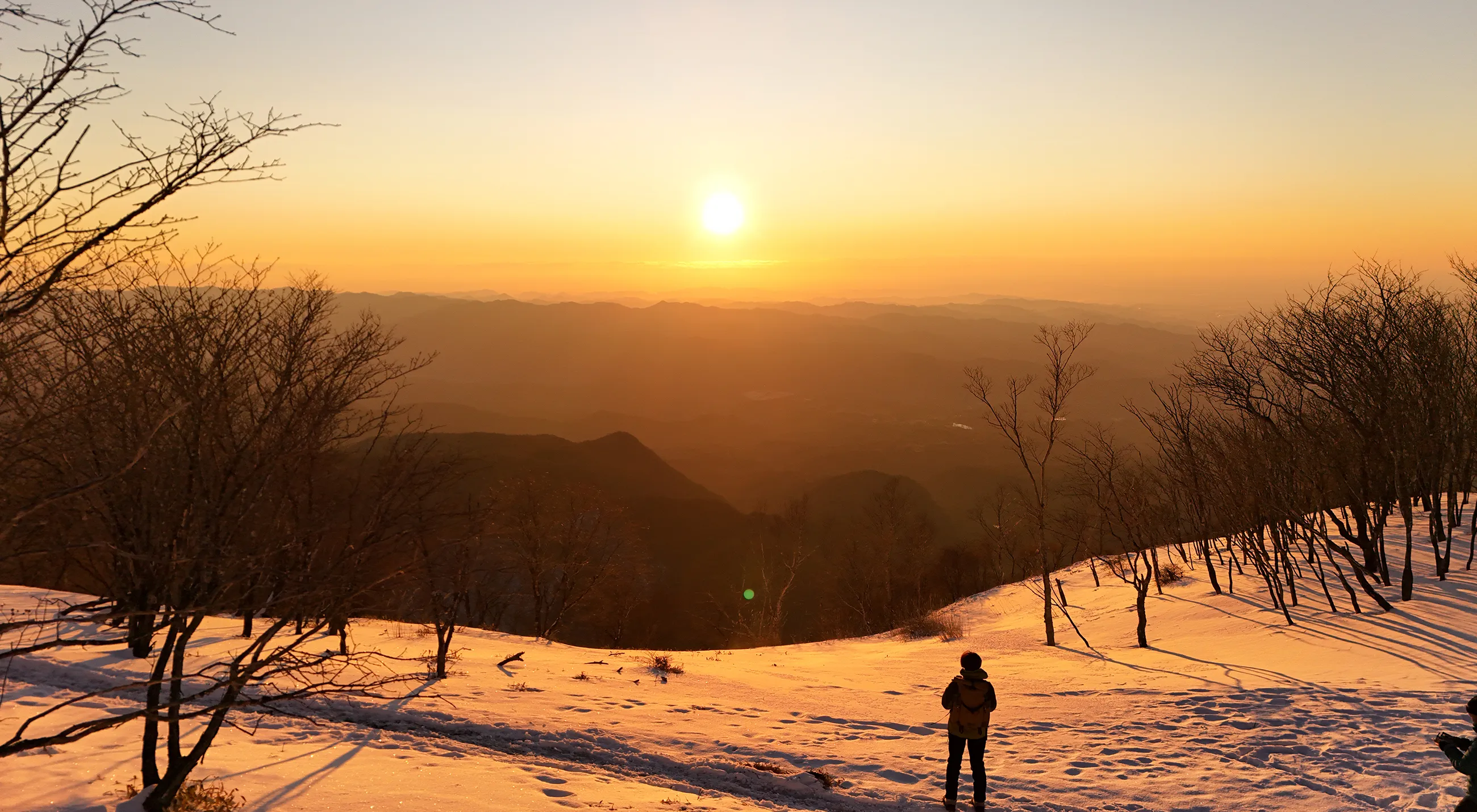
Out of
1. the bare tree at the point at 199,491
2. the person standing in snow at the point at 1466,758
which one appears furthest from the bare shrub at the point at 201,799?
the person standing in snow at the point at 1466,758

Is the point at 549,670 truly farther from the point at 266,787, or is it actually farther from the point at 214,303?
the point at 214,303

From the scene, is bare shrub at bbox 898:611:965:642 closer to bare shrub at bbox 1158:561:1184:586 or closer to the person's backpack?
bare shrub at bbox 1158:561:1184:586

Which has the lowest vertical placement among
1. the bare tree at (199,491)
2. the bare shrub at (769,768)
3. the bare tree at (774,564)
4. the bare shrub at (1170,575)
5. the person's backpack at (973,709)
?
the bare tree at (774,564)

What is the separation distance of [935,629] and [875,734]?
19.2m

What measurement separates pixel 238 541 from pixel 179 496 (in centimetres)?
152

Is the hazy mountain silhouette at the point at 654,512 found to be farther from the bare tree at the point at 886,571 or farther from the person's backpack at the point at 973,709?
the person's backpack at the point at 973,709

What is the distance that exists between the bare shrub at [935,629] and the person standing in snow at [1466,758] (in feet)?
69.3

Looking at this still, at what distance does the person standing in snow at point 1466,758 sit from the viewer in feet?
21.5

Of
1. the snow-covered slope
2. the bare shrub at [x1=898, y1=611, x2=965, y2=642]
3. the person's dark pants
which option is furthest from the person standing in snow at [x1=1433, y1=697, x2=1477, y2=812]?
the bare shrub at [x1=898, y1=611, x2=965, y2=642]

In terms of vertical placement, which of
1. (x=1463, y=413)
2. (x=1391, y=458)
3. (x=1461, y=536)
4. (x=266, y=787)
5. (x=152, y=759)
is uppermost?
(x=1463, y=413)

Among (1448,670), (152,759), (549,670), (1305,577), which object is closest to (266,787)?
(152,759)

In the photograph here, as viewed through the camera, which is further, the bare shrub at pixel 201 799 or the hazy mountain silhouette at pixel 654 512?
the hazy mountain silhouette at pixel 654 512

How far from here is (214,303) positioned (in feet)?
32.7

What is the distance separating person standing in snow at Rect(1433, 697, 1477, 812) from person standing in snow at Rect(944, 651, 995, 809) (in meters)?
4.20
